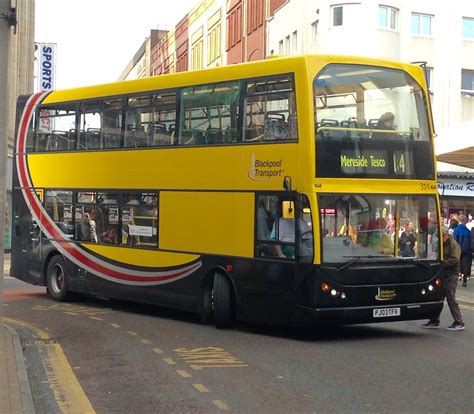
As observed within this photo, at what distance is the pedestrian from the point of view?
12766 millimetres

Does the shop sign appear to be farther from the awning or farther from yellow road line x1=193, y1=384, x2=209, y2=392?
yellow road line x1=193, y1=384, x2=209, y2=392

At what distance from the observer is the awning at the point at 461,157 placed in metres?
23.8

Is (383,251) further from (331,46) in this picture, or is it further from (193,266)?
(331,46)

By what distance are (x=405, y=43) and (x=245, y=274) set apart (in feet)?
101

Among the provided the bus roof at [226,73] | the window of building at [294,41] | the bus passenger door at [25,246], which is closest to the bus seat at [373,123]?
the bus roof at [226,73]

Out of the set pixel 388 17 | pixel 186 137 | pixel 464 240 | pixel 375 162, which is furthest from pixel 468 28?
pixel 375 162

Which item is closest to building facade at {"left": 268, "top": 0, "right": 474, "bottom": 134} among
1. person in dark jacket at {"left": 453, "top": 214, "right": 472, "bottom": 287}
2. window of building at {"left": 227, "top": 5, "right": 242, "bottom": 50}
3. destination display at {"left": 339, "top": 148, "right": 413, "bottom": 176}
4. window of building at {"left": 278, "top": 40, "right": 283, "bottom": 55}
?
window of building at {"left": 278, "top": 40, "right": 283, "bottom": 55}

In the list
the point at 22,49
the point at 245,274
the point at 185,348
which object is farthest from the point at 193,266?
the point at 22,49

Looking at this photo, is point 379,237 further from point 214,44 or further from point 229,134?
point 214,44

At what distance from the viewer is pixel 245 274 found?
39.9ft

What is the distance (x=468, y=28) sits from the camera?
137ft

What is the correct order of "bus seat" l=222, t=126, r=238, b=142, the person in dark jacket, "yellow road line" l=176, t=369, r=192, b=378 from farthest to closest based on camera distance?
the person in dark jacket → "bus seat" l=222, t=126, r=238, b=142 → "yellow road line" l=176, t=369, r=192, b=378

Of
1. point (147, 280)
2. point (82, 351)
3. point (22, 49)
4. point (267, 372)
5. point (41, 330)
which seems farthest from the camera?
point (22, 49)

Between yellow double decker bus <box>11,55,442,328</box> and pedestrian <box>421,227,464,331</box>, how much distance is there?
744 mm
